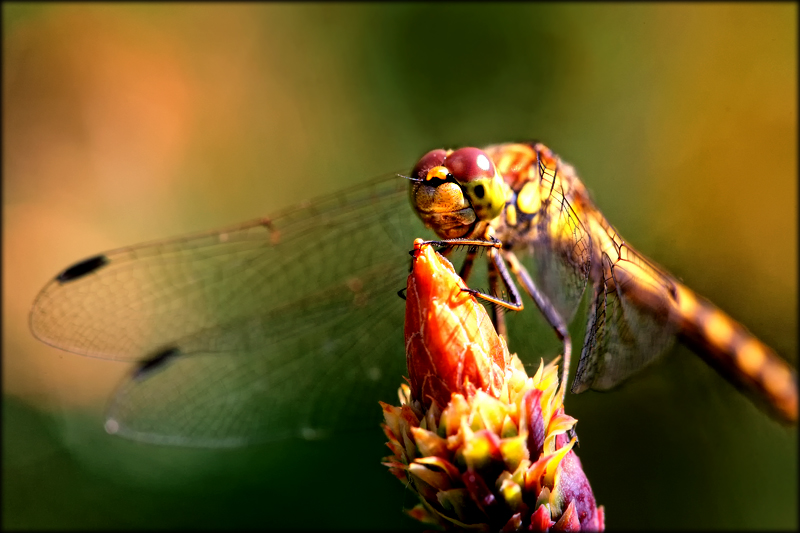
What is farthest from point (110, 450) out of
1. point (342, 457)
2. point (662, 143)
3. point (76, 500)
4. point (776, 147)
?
point (776, 147)

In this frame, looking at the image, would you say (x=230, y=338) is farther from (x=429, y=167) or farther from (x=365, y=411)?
(x=429, y=167)

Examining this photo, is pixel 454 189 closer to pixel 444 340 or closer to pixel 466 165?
pixel 466 165

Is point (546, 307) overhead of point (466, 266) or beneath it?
beneath

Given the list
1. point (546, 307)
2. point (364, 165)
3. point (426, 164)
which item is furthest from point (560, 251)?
point (364, 165)

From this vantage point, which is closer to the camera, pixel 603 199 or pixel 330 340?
pixel 330 340

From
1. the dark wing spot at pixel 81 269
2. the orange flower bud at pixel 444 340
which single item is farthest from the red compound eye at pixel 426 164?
the dark wing spot at pixel 81 269

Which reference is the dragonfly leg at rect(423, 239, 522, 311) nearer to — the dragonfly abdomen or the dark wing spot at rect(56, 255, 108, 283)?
the dragonfly abdomen
